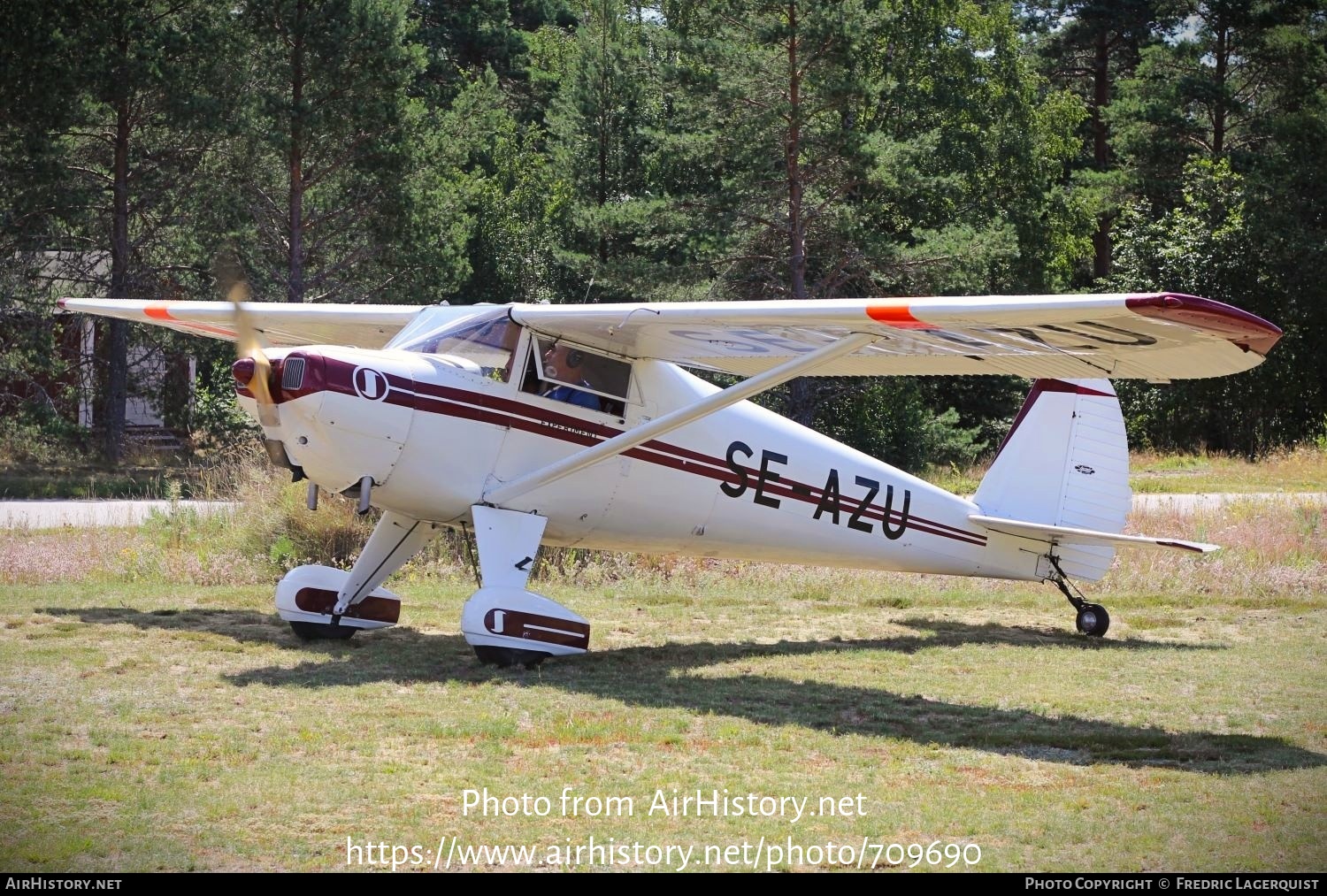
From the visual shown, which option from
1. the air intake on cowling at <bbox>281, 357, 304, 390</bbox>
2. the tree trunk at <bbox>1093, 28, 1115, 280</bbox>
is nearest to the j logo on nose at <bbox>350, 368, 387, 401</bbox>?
the air intake on cowling at <bbox>281, 357, 304, 390</bbox>

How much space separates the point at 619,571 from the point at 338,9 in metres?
15.9

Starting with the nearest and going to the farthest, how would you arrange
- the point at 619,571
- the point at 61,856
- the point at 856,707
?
1. the point at 61,856
2. the point at 856,707
3. the point at 619,571

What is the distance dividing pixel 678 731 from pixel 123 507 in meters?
14.5

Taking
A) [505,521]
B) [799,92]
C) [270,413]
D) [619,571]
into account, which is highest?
[799,92]

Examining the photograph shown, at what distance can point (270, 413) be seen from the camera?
317 inches

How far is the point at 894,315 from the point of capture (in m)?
7.61

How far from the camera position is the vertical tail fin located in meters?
11.0

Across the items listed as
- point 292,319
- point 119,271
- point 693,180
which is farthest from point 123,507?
point 693,180

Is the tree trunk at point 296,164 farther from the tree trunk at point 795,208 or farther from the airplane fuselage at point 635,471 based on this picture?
the airplane fuselage at point 635,471

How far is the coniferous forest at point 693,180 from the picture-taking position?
79.9ft

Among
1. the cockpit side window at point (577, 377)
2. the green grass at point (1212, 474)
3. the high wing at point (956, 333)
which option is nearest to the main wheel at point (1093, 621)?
the high wing at point (956, 333)

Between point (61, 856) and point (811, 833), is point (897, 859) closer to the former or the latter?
point (811, 833)

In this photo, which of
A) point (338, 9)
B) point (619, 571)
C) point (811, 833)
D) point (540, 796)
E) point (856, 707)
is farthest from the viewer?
point (338, 9)

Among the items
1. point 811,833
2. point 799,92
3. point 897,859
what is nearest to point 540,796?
point 811,833
